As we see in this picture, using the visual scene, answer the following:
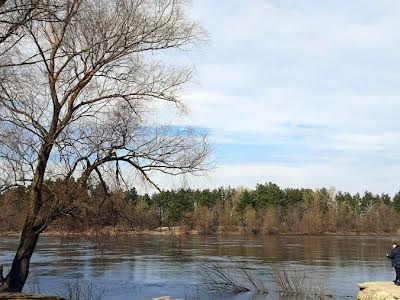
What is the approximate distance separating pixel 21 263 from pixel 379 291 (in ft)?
35.1

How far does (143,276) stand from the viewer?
25.0 metres

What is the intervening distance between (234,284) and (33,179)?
10532 millimetres

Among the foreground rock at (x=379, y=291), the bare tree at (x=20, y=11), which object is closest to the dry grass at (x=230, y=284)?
the foreground rock at (x=379, y=291)

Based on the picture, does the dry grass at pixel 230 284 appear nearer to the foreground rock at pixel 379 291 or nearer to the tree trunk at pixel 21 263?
the foreground rock at pixel 379 291

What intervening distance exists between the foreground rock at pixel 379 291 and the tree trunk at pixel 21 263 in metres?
10.2

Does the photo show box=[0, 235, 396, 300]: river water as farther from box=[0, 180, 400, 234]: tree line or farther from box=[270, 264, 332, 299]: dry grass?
box=[0, 180, 400, 234]: tree line

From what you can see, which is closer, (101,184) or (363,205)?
(101,184)

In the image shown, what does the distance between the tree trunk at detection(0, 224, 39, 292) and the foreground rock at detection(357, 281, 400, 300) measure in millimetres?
10192

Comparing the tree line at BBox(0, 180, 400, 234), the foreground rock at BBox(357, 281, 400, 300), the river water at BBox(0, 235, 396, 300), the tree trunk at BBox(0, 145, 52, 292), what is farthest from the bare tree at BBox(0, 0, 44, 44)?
the tree line at BBox(0, 180, 400, 234)

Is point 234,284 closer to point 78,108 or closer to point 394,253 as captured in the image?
point 394,253

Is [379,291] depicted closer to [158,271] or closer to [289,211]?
[158,271]

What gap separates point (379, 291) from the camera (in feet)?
56.6

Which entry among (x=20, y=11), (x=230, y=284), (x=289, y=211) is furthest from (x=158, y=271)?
(x=289, y=211)

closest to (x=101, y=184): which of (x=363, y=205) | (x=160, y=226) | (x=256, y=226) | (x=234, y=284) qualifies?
(x=160, y=226)
